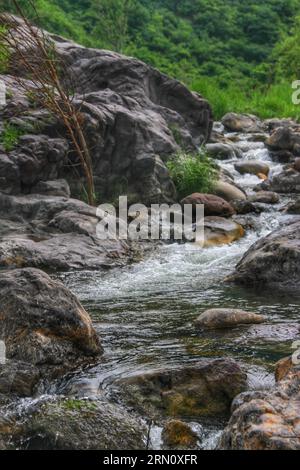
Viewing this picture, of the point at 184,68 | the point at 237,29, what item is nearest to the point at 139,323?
the point at 184,68

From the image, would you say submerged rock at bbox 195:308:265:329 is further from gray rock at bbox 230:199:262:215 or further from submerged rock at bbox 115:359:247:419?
gray rock at bbox 230:199:262:215

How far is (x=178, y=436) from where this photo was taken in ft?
11.2

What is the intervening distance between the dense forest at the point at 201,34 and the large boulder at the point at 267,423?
22057 mm

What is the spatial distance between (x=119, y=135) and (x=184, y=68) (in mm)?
21962

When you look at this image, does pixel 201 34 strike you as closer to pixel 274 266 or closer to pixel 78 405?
pixel 274 266

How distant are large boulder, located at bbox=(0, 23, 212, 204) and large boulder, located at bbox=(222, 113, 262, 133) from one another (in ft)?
17.3

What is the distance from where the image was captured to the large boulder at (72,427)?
133 inches

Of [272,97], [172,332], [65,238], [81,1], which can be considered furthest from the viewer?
[81,1]

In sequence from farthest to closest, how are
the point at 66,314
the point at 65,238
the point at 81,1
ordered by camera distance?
the point at 81,1, the point at 65,238, the point at 66,314

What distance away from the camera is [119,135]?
11.2m

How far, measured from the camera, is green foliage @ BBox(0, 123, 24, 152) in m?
9.54

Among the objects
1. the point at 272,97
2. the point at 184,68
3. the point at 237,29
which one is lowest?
the point at 272,97

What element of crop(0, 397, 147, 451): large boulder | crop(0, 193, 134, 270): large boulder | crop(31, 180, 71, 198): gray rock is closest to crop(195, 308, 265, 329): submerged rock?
crop(0, 397, 147, 451): large boulder

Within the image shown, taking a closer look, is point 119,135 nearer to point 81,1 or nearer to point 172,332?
point 172,332
